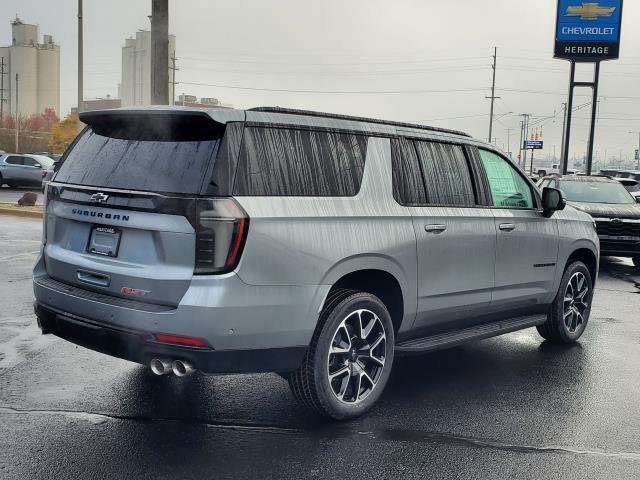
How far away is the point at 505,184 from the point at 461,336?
56.3 inches

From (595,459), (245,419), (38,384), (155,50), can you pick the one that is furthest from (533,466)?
(155,50)

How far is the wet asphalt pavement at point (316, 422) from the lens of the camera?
12.2 feet

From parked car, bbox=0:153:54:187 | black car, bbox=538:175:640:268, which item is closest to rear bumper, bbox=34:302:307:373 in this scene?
black car, bbox=538:175:640:268

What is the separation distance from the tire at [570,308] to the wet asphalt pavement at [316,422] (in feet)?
1.11

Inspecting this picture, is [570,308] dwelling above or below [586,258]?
below

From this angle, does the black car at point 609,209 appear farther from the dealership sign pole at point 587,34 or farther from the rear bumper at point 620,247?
the dealership sign pole at point 587,34

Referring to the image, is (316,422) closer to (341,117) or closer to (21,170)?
(341,117)

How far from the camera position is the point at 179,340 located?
12.2 ft

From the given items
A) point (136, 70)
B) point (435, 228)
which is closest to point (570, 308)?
point (435, 228)

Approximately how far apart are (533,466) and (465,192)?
7.28 ft

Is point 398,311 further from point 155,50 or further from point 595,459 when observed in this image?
point 155,50

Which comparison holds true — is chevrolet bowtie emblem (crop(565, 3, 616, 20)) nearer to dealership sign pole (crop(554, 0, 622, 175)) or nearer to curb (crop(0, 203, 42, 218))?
dealership sign pole (crop(554, 0, 622, 175))

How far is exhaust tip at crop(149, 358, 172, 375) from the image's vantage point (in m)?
3.80

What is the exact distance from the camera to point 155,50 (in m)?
12.5
